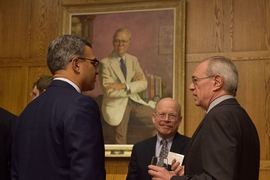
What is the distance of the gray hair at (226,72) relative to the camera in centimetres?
275

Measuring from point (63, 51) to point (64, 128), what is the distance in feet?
1.68

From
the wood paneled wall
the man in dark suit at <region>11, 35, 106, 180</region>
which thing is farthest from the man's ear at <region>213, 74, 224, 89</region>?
the wood paneled wall

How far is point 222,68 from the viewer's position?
280cm

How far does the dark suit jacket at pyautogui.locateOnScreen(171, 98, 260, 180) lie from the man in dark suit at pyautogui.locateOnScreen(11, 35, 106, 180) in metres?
0.59

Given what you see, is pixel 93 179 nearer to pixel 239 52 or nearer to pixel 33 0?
pixel 239 52

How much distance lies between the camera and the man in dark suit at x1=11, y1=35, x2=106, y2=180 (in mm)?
2229

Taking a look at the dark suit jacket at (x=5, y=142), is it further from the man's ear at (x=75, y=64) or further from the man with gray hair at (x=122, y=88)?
the man with gray hair at (x=122, y=88)

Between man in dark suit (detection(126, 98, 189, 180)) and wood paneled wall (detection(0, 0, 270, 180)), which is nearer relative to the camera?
man in dark suit (detection(126, 98, 189, 180))

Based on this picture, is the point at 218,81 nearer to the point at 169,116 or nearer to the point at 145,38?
the point at 169,116

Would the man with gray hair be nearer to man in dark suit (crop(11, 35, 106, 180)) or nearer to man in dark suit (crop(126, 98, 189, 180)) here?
man in dark suit (crop(126, 98, 189, 180))

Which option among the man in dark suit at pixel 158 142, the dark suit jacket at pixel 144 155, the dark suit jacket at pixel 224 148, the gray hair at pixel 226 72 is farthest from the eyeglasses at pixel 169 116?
the dark suit jacket at pixel 224 148

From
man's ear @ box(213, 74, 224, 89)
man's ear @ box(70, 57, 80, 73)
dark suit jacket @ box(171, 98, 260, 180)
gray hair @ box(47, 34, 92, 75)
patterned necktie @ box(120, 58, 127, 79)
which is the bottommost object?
dark suit jacket @ box(171, 98, 260, 180)

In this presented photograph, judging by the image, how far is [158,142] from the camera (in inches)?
173

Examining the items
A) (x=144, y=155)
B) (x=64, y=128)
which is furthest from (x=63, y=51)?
(x=144, y=155)
